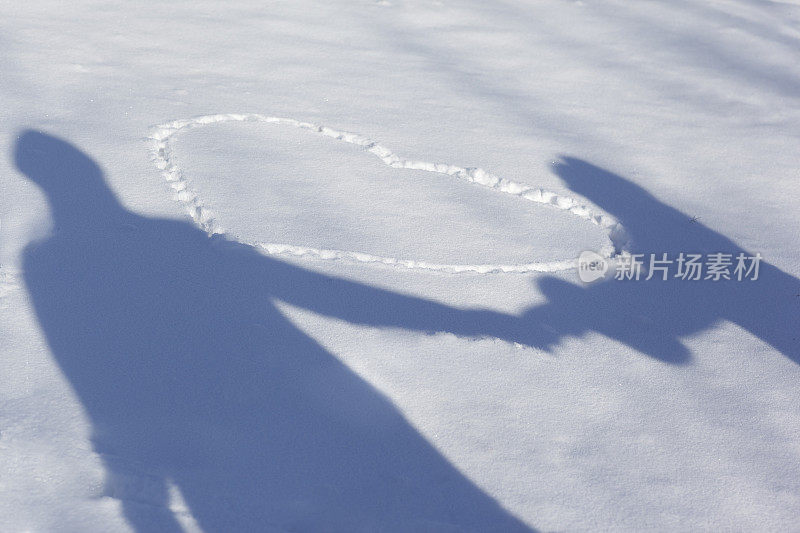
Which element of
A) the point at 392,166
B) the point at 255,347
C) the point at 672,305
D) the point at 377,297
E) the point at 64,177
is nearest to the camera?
the point at 255,347

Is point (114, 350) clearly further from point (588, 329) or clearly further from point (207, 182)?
point (588, 329)

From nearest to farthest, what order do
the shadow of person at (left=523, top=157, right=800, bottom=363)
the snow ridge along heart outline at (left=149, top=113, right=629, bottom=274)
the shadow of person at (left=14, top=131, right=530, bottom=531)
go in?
the shadow of person at (left=14, top=131, right=530, bottom=531) → the shadow of person at (left=523, top=157, right=800, bottom=363) → the snow ridge along heart outline at (left=149, top=113, right=629, bottom=274)

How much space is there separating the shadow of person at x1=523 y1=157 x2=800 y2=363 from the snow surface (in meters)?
0.01

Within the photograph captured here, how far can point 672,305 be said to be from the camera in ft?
8.50

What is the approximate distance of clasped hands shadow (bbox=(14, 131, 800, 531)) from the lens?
176 centimetres

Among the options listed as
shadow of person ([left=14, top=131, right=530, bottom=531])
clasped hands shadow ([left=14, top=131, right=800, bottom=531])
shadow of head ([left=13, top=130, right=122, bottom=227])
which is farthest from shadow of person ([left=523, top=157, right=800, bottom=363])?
shadow of head ([left=13, top=130, right=122, bottom=227])

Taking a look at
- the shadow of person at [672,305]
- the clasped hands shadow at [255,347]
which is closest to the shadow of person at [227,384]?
the clasped hands shadow at [255,347]

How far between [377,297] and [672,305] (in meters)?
1.17

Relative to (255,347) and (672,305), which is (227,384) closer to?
(255,347)

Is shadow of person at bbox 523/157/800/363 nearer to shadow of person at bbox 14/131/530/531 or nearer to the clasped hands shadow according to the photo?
the clasped hands shadow

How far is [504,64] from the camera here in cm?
468

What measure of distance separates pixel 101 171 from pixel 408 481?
209 cm

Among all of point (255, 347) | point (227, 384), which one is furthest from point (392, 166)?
point (227, 384)

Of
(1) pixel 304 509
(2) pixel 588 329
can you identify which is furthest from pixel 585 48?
(1) pixel 304 509
